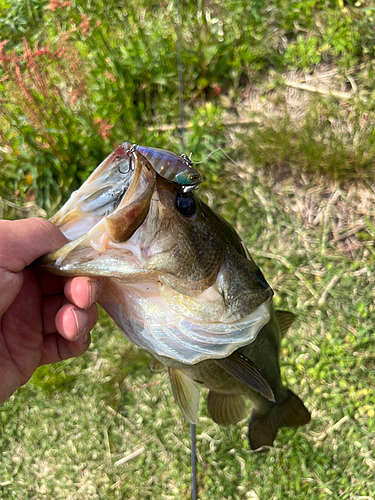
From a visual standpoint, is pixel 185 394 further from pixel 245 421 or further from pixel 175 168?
pixel 245 421

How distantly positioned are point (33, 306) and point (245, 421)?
1871 mm

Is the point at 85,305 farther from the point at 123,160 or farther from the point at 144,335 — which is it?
the point at 123,160

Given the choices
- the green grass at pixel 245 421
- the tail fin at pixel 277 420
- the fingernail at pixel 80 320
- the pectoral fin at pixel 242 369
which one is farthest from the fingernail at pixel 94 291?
the green grass at pixel 245 421

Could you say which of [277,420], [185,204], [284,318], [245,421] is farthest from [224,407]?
[185,204]

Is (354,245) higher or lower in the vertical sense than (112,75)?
lower

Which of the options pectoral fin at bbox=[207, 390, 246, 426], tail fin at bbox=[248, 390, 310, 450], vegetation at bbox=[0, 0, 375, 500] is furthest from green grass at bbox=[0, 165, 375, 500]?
pectoral fin at bbox=[207, 390, 246, 426]

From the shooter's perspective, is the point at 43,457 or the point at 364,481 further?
the point at 43,457

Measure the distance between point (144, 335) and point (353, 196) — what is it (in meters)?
2.24

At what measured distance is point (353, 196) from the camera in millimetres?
2930

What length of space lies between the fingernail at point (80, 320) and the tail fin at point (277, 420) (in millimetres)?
1364

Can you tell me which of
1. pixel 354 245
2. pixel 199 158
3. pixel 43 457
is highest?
pixel 199 158

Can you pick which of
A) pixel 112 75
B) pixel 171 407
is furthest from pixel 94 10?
pixel 171 407

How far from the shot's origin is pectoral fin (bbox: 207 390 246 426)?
2.08 m

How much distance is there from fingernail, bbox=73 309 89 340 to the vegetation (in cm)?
167
